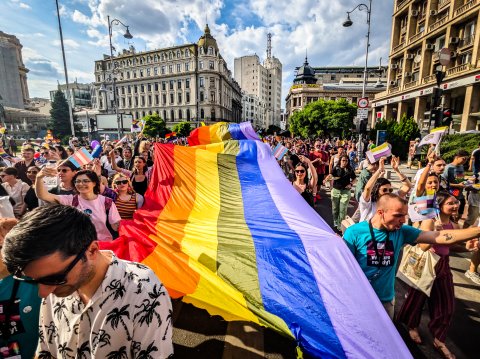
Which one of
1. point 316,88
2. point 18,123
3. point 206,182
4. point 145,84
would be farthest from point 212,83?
point 206,182

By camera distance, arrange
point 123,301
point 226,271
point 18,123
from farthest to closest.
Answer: point 18,123 → point 226,271 → point 123,301

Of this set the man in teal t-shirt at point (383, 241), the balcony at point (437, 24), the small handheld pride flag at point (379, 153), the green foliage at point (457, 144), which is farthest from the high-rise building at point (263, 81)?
the man in teal t-shirt at point (383, 241)

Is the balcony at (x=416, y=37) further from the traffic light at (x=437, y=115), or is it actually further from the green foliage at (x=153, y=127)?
the green foliage at (x=153, y=127)

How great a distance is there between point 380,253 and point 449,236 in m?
0.63

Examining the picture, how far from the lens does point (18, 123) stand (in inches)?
2156

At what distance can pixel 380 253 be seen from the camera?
2.34m

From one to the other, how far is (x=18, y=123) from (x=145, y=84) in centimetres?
3058

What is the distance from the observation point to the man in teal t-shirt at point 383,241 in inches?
88.8

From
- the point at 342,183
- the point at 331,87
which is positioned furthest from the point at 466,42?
the point at 331,87

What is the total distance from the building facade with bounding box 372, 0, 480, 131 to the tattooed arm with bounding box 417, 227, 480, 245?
18.3 m

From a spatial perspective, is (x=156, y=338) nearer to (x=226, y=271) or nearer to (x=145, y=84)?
(x=226, y=271)

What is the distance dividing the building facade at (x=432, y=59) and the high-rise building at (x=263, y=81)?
74.2 m

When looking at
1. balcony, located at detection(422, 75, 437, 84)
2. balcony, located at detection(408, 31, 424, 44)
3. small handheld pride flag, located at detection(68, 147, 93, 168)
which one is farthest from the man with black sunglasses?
balcony, located at detection(408, 31, 424, 44)

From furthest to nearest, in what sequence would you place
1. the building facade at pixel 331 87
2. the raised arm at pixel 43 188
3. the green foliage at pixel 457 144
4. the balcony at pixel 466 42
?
1. the building facade at pixel 331 87
2. the balcony at pixel 466 42
3. the green foliage at pixel 457 144
4. the raised arm at pixel 43 188
